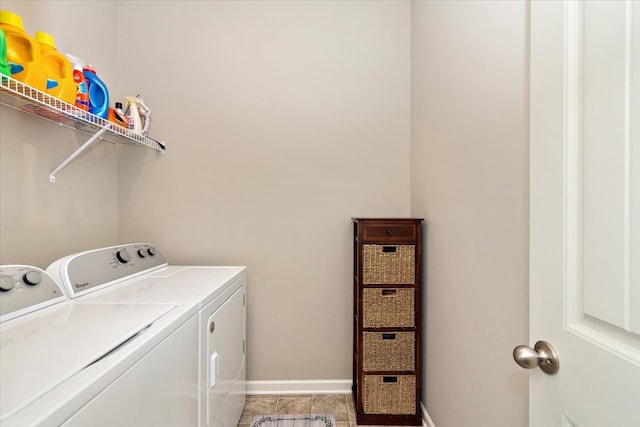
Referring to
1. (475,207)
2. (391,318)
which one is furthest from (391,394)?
(475,207)

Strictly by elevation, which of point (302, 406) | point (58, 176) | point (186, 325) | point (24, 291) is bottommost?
point (302, 406)

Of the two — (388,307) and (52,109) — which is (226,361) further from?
(52,109)

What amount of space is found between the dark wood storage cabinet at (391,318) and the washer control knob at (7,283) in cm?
142

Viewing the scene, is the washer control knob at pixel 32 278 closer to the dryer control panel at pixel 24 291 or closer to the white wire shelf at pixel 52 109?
the dryer control panel at pixel 24 291

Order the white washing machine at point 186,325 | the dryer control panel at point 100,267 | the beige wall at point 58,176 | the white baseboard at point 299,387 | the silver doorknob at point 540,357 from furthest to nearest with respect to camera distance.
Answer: the white baseboard at point 299,387 → the beige wall at point 58,176 → the dryer control panel at point 100,267 → the white washing machine at point 186,325 → the silver doorknob at point 540,357

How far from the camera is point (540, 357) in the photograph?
63 cm

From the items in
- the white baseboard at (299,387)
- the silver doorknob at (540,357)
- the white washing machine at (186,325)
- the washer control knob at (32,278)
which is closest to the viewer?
the silver doorknob at (540,357)

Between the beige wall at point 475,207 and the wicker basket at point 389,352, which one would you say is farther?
the wicker basket at point 389,352

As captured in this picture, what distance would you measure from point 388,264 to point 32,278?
1520 mm

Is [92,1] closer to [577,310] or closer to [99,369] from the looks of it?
[99,369]

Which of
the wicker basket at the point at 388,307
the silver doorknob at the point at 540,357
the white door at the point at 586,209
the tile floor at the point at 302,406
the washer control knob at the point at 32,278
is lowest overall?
the tile floor at the point at 302,406

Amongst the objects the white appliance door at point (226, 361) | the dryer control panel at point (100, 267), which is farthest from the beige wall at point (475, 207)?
the dryer control panel at point (100, 267)

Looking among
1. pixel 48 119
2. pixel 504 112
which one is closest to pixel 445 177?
pixel 504 112

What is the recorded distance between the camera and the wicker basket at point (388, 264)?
5.66 feet
